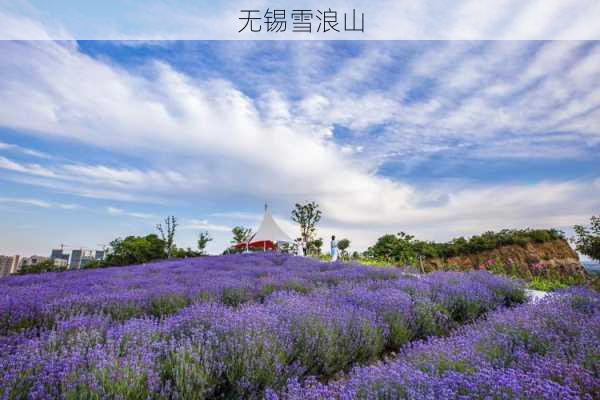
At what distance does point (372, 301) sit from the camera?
3.87m

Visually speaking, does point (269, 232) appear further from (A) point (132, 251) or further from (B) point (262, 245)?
(A) point (132, 251)

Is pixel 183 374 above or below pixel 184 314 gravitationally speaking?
A: below

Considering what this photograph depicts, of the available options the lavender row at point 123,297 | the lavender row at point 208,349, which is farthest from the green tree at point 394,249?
the lavender row at point 208,349

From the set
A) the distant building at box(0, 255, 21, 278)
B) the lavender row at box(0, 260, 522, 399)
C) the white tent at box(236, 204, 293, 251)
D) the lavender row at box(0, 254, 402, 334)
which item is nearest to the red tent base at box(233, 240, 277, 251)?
the white tent at box(236, 204, 293, 251)

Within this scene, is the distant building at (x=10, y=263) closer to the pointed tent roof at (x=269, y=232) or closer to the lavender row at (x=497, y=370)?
the pointed tent roof at (x=269, y=232)

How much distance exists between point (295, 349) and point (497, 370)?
4.57 ft

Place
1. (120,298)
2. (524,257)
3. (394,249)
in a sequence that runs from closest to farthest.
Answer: (120,298), (524,257), (394,249)

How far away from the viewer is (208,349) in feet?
7.75

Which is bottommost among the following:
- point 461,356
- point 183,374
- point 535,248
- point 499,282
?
point 183,374

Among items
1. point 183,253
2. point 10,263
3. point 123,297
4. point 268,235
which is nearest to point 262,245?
point 268,235

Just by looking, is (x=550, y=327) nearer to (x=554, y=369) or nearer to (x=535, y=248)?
(x=554, y=369)

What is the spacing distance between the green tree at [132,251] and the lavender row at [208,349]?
52.4ft

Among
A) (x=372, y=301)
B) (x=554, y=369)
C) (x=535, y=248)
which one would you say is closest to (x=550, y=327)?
(x=554, y=369)

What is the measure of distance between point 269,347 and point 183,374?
57 cm
